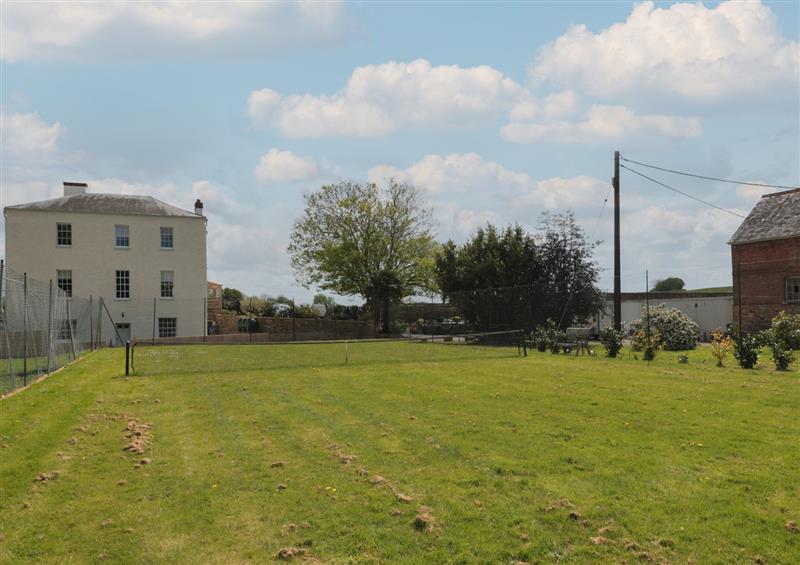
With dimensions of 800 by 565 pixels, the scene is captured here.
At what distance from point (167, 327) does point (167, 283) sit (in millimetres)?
3022

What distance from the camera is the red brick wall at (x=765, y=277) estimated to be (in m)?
31.3

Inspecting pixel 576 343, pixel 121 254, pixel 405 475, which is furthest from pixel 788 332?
pixel 121 254

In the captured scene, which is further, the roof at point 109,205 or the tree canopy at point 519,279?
the roof at point 109,205

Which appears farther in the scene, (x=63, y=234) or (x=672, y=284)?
(x=672, y=284)

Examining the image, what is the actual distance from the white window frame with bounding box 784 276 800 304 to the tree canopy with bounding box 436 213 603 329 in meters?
8.83

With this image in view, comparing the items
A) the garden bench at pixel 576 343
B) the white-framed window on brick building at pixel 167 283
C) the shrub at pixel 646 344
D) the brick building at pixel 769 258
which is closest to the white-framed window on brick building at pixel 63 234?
the white-framed window on brick building at pixel 167 283

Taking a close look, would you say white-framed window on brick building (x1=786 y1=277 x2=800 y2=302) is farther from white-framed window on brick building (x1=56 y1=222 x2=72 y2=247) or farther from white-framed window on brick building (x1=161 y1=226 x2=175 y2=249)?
white-framed window on brick building (x1=56 y1=222 x2=72 y2=247)

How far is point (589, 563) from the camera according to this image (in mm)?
4719

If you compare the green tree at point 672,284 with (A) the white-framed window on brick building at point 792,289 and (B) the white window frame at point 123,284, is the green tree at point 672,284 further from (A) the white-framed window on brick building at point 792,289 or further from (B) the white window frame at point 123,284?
(B) the white window frame at point 123,284

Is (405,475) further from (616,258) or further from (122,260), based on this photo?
(122,260)

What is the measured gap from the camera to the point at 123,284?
42.2 m

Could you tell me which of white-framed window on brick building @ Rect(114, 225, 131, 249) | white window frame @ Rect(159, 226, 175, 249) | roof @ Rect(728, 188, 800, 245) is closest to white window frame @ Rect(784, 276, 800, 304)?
roof @ Rect(728, 188, 800, 245)

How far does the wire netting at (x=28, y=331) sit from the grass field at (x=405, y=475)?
5.18ft

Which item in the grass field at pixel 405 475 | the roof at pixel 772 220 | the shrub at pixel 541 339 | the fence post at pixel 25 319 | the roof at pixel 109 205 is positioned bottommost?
the grass field at pixel 405 475
